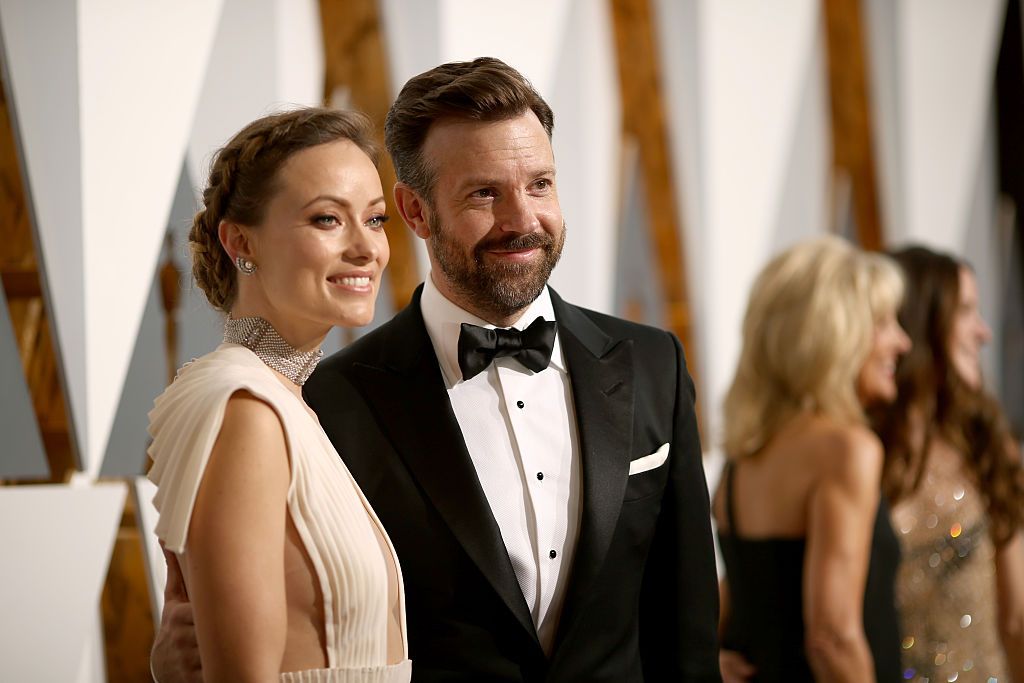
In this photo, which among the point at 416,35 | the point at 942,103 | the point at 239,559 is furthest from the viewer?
the point at 942,103

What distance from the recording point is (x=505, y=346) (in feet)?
6.32

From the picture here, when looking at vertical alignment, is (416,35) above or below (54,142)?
above

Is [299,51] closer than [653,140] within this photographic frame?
Yes

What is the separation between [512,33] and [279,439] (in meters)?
2.91

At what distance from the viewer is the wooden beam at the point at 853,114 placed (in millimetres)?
6238

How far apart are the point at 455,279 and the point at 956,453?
224 centimetres

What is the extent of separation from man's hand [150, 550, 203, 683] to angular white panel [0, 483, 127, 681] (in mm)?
995

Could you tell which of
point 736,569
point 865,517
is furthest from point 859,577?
point 736,569

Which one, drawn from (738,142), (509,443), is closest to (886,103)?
(738,142)

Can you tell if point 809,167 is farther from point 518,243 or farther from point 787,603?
point 518,243

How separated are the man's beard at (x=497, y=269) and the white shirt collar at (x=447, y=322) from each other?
50mm

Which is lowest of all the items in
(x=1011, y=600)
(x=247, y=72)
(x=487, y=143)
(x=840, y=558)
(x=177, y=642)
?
(x=1011, y=600)

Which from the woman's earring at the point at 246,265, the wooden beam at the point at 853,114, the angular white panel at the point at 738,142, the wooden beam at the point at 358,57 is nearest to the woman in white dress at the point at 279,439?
the woman's earring at the point at 246,265

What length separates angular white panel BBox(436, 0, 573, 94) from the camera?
385 centimetres
